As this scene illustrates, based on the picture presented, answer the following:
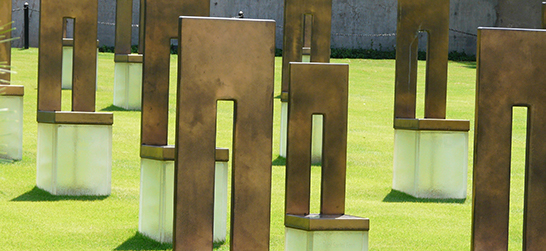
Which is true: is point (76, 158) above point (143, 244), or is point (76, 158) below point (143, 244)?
above

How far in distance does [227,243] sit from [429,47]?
3.02 meters

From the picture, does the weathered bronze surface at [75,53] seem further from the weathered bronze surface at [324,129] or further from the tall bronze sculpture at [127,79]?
the tall bronze sculpture at [127,79]

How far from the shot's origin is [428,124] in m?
6.85

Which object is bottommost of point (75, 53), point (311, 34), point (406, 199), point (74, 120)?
point (406, 199)

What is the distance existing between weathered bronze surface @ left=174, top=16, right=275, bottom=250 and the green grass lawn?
47.4 inches

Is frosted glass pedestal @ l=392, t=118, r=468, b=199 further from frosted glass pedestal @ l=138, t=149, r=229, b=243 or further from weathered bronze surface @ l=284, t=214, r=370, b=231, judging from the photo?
weathered bronze surface @ l=284, t=214, r=370, b=231

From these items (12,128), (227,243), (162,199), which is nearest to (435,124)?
(227,243)

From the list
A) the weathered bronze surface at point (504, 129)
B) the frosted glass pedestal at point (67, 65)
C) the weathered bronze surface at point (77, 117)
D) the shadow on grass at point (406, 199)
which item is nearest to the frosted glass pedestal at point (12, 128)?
the weathered bronze surface at point (77, 117)

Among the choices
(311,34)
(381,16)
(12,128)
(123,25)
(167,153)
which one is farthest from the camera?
(381,16)

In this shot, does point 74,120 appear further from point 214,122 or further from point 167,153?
point 214,122

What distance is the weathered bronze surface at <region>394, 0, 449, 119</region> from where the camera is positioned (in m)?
7.05

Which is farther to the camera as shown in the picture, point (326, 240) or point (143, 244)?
point (143, 244)

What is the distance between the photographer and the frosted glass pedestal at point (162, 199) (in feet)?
16.3

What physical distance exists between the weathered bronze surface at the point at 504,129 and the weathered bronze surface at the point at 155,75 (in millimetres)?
2112
